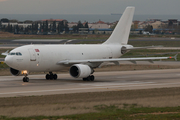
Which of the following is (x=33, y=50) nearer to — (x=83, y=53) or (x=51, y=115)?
(x=83, y=53)

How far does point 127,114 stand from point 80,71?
17.6 metres

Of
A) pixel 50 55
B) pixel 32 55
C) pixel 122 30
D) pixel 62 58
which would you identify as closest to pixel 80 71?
pixel 62 58

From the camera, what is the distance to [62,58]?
3950 cm

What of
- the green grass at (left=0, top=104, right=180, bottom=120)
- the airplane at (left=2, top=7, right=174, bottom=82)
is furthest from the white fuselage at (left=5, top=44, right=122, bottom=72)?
the green grass at (left=0, top=104, right=180, bottom=120)

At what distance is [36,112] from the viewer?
1997cm

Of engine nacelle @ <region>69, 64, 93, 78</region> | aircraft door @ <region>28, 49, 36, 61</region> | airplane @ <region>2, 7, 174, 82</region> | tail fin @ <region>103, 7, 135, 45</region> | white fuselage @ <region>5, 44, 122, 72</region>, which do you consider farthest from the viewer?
tail fin @ <region>103, 7, 135, 45</region>

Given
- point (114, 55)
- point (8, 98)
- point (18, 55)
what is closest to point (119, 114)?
point (8, 98)

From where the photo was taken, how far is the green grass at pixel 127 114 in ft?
60.7

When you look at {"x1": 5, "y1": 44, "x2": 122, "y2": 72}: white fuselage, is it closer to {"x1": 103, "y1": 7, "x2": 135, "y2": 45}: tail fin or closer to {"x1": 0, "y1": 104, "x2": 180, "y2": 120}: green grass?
{"x1": 103, "y1": 7, "x2": 135, "y2": 45}: tail fin

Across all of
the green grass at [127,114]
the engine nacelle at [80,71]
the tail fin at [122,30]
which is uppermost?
the tail fin at [122,30]

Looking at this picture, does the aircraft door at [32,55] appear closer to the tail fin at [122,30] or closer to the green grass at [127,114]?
the tail fin at [122,30]

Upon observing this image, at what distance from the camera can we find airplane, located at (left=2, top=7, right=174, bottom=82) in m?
36.2

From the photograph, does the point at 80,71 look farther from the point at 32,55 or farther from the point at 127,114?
the point at 127,114

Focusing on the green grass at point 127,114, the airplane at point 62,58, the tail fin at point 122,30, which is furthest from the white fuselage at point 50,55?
the green grass at point 127,114
